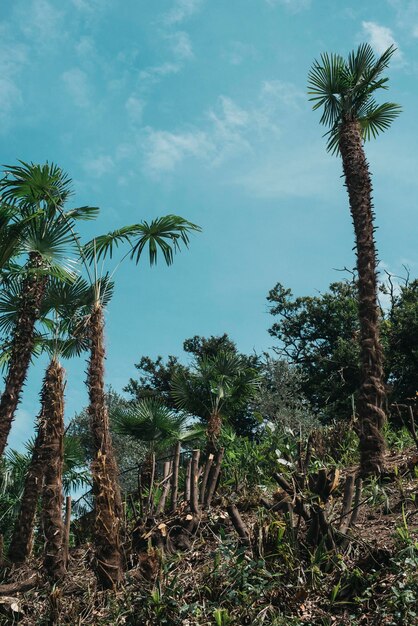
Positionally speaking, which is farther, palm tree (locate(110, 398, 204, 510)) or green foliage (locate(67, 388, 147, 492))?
green foliage (locate(67, 388, 147, 492))

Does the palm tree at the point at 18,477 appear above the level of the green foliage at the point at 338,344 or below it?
below

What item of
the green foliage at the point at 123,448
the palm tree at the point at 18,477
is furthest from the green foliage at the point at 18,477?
the green foliage at the point at 123,448

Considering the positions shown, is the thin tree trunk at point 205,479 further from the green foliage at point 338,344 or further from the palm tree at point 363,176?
the green foliage at point 338,344

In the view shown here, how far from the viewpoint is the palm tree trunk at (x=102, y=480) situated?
27.9 feet

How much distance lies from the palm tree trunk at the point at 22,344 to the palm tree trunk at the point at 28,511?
520mm

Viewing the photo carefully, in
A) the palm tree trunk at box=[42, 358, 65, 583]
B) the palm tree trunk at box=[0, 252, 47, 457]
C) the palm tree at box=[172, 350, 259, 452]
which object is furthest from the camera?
the palm tree at box=[172, 350, 259, 452]

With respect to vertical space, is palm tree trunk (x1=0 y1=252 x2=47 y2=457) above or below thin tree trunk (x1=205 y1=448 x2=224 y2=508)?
above

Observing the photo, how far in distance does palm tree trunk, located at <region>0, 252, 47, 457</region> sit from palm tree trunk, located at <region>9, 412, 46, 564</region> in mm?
520

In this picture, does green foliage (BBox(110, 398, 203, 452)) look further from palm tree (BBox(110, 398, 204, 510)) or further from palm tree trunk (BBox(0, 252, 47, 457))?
palm tree trunk (BBox(0, 252, 47, 457))

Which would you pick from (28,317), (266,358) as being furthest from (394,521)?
(266,358)

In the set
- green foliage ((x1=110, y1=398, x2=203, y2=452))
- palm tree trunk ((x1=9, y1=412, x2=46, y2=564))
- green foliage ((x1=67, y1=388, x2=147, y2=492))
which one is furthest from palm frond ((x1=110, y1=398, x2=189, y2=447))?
green foliage ((x1=67, y1=388, x2=147, y2=492))

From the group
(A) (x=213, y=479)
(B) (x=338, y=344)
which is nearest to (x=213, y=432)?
(A) (x=213, y=479)

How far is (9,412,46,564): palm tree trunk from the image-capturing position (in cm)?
1138

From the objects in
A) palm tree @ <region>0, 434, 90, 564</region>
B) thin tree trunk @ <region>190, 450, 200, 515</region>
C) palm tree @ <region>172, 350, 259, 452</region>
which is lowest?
thin tree trunk @ <region>190, 450, 200, 515</region>
